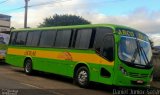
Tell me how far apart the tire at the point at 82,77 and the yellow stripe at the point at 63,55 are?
1.29 ft

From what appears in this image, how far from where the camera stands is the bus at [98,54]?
14898mm

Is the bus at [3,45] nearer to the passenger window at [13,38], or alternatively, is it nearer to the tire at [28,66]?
the passenger window at [13,38]

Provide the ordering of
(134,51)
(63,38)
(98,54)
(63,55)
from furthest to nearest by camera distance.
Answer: (63,38) → (63,55) → (98,54) → (134,51)

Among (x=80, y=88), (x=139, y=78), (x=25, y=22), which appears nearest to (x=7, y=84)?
(x=80, y=88)

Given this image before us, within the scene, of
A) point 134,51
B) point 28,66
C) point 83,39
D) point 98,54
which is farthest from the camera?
point 28,66

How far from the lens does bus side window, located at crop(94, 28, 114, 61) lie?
15172 mm

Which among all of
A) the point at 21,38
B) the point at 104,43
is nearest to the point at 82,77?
the point at 104,43

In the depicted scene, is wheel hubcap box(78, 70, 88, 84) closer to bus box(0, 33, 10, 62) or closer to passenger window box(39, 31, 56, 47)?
passenger window box(39, 31, 56, 47)

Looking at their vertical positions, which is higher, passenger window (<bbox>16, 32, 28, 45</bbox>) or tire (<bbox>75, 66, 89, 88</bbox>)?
passenger window (<bbox>16, 32, 28, 45</bbox>)

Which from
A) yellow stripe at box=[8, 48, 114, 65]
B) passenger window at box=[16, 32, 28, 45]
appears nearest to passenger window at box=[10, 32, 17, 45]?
passenger window at box=[16, 32, 28, 45]

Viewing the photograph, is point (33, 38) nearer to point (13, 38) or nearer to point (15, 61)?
point (15, 61)

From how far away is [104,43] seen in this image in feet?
51.0

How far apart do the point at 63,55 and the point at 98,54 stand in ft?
9.30

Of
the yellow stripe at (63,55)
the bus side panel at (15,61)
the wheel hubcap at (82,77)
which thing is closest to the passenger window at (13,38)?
the yellow stripe at (63,55)
